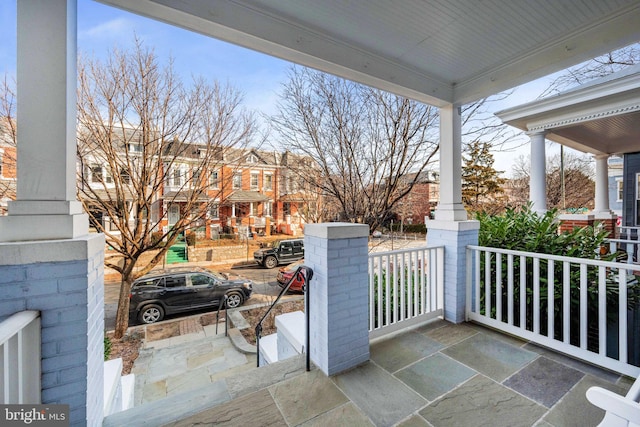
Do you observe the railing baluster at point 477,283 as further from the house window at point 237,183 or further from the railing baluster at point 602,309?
the house window at point 237,183

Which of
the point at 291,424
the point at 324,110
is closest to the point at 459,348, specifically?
the point at 291,424

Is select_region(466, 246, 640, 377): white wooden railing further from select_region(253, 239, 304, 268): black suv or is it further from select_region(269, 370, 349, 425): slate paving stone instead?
select_region(253, 239, 304, 268): black suv

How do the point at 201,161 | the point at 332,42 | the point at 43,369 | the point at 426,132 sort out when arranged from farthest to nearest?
the point at 201,161, the point at 426,132, the point at 332,42, the point at 43,369

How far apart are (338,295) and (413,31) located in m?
2.43

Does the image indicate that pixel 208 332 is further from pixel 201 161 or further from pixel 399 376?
pixel 399 376

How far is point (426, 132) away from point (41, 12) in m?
5.37

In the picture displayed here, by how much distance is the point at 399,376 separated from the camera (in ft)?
7.64

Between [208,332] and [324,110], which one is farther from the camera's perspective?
[208,332]

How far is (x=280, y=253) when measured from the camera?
36.2 feet

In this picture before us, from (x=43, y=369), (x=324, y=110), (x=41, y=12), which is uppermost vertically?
(x=324, y=110)

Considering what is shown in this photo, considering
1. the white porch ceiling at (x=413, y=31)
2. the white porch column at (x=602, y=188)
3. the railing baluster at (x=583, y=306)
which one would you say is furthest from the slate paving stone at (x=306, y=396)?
the white porch column at (x=602, y=188)

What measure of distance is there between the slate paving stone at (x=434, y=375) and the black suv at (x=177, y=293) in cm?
601

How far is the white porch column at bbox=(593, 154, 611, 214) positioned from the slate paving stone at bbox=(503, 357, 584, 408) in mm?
6304

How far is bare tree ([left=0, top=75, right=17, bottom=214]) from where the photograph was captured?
4451mm
